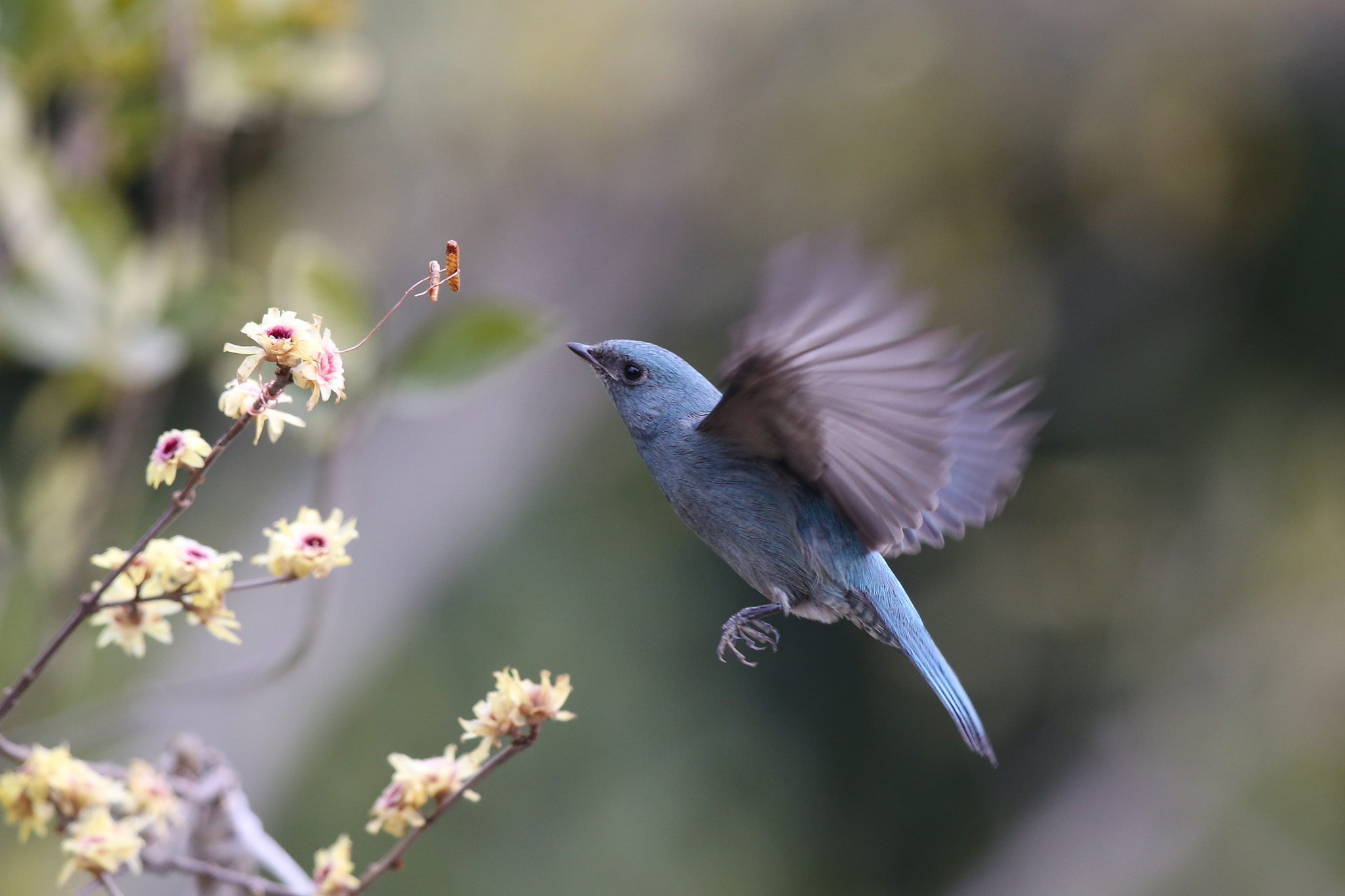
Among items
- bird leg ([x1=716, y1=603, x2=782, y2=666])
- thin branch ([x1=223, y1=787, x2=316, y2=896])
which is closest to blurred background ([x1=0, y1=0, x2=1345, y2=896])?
bird leg ([x1=716, y1=603, x2=782, y2=666])

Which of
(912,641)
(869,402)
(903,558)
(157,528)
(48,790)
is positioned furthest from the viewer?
(903,558)

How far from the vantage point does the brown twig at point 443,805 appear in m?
0.73

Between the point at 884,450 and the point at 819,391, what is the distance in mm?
93

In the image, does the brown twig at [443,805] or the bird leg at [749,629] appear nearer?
the brown twig at [443,805]

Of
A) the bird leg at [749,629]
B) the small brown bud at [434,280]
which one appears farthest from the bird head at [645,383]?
the small brown bud at [434,280]

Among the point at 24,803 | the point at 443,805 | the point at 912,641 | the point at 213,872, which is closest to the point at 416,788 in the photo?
the point at 443,805

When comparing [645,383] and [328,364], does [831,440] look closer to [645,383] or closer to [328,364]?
[645,383]

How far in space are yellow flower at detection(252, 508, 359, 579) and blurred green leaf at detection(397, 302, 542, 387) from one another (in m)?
0.44

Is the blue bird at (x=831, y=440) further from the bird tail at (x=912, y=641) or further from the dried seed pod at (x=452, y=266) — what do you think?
the dried seed pod at (x=452, y=266)

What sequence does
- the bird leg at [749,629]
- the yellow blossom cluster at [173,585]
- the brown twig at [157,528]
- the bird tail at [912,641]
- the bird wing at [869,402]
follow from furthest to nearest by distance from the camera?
the bird tail at [912,641]
the bird leg at [749,629]
the bird wing at [869,402]
the yellow blossom cluster at [173,585]
the brown twig at [157,528]

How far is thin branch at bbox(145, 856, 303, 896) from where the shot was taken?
0.76 m

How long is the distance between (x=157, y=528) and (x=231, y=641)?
11 centimetres

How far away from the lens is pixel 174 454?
689mm

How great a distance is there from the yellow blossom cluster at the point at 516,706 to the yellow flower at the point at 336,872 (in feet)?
0.36
